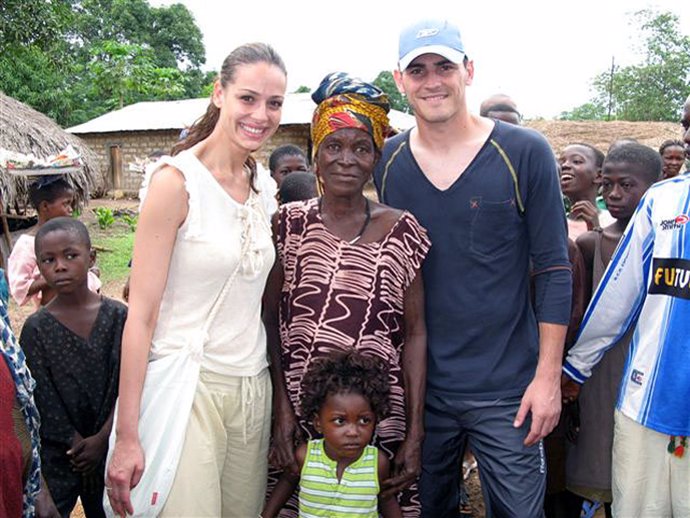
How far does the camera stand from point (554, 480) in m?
3.04

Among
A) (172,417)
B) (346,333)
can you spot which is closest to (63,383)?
(172,417)

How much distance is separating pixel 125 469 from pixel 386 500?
0.95 meters

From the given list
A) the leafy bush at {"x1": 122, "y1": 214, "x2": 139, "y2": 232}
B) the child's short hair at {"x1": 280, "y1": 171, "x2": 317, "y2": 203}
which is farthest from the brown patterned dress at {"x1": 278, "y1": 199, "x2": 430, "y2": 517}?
the leafy bush at {"x1": 122, "y1": 214, "x2": 139, "y2": 232}

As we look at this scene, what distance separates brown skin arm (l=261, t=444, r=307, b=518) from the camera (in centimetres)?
242

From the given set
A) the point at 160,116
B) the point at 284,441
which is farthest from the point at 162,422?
the point at 160,116

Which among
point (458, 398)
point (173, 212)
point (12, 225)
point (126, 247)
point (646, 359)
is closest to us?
point (173, 212)

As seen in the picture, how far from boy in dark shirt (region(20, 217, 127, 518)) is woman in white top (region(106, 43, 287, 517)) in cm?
53

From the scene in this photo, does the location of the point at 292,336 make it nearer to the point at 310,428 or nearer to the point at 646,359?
the point at 310,428

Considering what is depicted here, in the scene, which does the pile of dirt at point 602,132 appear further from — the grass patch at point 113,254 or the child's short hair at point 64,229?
the child's short hair at point 64,229

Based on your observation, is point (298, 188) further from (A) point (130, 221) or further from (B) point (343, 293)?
(A) point (130, 221)

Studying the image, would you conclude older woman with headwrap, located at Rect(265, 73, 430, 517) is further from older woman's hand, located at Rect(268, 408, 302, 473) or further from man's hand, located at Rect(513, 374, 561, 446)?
man's hand, located at Rect(513, 374, 561, 446)

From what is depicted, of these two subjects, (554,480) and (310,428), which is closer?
(310,428)

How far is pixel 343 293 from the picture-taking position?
7.63 ft

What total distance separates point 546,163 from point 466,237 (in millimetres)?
384
